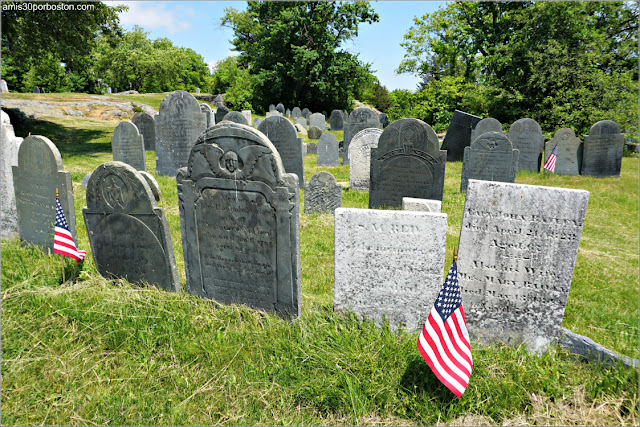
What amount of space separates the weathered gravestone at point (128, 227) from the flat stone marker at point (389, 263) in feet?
6.51

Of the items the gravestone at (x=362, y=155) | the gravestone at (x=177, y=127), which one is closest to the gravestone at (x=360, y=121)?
the gravestone at (x=362, y=155)

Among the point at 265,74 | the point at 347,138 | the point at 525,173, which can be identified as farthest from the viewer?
the point at 265,74

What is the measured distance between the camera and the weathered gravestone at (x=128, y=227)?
13.9ft

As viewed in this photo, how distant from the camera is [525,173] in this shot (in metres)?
12.8

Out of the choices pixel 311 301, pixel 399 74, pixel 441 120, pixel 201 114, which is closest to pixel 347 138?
pixel 201 114

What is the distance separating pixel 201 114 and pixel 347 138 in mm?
5915

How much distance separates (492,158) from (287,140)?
16.6ft

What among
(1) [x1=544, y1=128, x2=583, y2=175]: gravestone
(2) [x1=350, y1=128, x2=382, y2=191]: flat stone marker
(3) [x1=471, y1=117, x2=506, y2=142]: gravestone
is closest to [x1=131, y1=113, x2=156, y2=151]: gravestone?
(2) [x1=350, y1=128, x2=382, y2=191]: flat stone marker

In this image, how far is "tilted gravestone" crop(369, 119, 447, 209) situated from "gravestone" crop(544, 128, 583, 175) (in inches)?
302

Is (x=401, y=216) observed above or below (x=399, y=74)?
below

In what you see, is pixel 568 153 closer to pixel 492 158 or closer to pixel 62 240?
pixel 492 158

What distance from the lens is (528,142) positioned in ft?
43.1

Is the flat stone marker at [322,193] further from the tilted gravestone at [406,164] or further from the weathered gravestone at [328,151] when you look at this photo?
the weathered gravestone at [328,151]

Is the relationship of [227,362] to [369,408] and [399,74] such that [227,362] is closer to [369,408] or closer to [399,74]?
[369,408]
